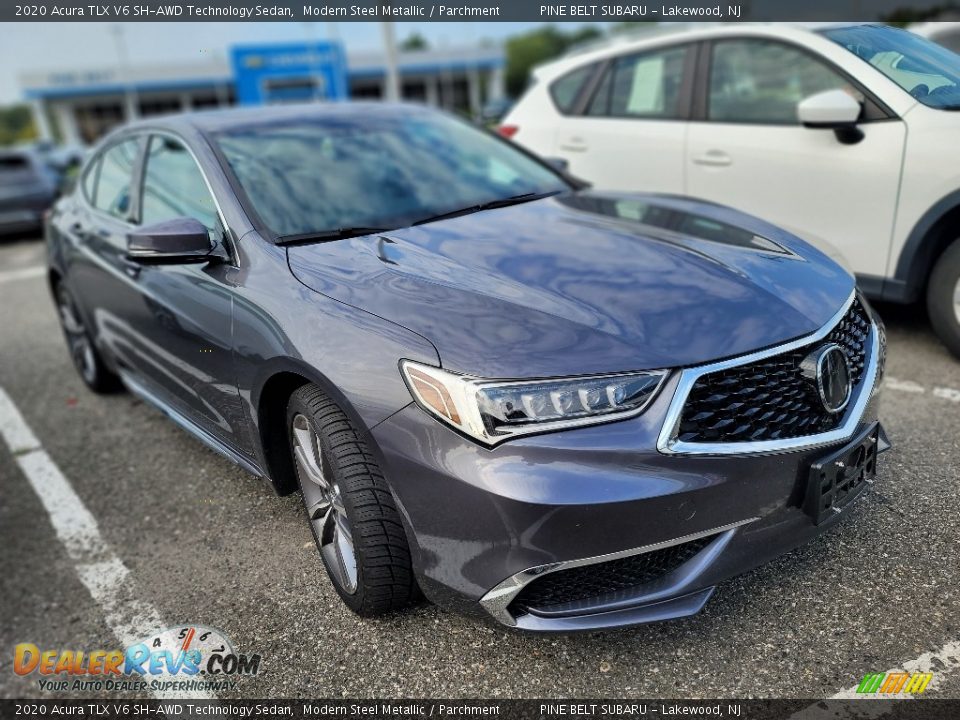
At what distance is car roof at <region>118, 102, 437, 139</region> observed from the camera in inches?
133


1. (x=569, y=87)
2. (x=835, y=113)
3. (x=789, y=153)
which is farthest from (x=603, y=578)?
(x=569, y=87)

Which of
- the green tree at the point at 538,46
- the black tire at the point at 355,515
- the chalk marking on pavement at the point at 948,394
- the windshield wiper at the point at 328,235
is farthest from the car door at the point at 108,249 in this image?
the green tree at the point at 538,46

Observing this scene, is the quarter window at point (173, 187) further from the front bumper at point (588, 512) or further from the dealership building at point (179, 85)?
the dealership building at point (179, 85)

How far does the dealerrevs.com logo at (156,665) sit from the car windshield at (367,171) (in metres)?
1.35

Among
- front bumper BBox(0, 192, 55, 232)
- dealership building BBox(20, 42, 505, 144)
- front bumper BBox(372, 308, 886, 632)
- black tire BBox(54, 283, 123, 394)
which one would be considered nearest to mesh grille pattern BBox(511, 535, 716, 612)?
front bumper BBox(372, 308, 886, 632)

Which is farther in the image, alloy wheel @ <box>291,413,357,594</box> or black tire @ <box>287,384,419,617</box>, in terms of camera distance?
alloy wheel @ <box>291,413,357,594</box>

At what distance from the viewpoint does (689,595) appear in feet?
6.42

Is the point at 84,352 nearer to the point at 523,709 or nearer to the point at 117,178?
the point at 117,178

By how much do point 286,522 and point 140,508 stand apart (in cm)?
77

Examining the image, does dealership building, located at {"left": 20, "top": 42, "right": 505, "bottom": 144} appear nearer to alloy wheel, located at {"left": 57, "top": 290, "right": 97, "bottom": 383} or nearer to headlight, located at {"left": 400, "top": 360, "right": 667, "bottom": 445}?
alloy wheel, located at {"left": 57, "top": 290, "right": 97, "bottom": 383}

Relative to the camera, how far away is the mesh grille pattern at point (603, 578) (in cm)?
192

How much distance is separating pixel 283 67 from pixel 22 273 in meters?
19.8

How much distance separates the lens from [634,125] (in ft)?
16.0

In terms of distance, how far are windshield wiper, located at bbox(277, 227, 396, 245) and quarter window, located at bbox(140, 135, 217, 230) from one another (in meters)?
0.35
